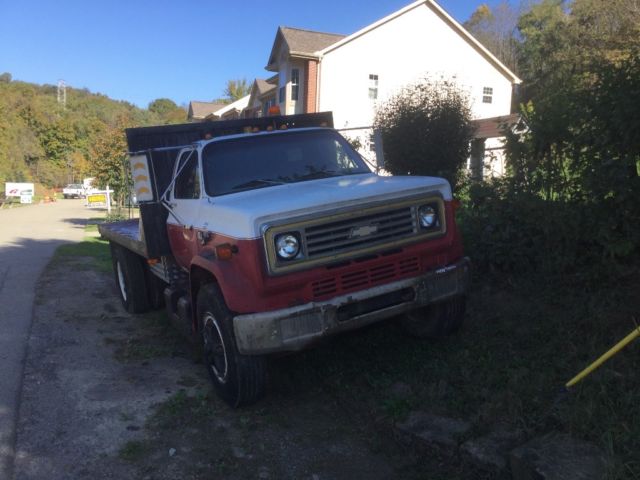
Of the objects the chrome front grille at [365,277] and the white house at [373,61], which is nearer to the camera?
the chrome front grille at [365,277]

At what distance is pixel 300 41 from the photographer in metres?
27.9

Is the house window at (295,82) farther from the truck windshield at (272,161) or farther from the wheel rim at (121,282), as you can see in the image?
the truck windshield at (272,161)

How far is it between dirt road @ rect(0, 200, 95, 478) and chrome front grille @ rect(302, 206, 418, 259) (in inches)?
101

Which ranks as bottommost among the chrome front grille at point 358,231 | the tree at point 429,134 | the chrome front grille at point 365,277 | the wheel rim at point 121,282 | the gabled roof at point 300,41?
the wheel rim at point 121,282

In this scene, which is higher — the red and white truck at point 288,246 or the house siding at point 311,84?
the house siding at point 311,84

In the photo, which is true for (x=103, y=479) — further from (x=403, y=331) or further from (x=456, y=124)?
(x=456, y=124)

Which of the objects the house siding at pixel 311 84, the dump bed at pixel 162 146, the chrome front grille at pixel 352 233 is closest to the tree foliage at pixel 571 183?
the chrome front grille at pixel 352 233

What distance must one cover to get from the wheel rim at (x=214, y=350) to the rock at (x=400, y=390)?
52.4 inches

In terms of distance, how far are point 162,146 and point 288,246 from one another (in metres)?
3.12

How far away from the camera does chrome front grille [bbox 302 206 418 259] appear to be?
418 centimetres

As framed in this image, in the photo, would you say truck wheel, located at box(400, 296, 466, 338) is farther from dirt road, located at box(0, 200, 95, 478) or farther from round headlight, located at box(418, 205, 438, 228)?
dirt road, located at box(0, 200, 95, 478)

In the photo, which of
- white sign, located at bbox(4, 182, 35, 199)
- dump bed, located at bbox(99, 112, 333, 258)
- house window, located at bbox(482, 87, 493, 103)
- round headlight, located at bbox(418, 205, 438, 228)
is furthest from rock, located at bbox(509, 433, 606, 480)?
white sign, located at bbox(4, 182, 35, 199)

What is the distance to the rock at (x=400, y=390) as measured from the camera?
14.6 ft

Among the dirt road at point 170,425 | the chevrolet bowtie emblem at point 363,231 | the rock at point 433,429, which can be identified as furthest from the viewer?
the chevrolet bowtie emblem at point 363,231
